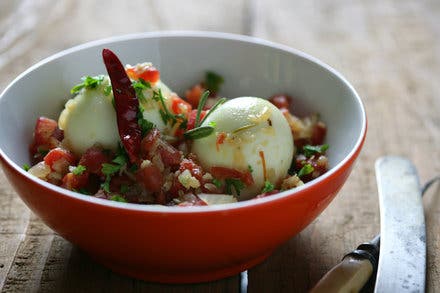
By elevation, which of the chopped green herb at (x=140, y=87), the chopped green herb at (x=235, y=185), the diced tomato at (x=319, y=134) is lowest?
the diced tomato at (x=319, y=134)

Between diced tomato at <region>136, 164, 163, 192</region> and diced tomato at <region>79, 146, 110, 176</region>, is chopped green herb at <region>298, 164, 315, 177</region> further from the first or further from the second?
diced tomato at <region>79, 146, 110, 176</region>

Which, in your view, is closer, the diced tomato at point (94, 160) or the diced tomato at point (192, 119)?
the diced tomato at point (94, 160)

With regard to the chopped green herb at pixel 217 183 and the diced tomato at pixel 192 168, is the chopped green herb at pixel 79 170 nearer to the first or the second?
the diced tomato at pixel 192 168

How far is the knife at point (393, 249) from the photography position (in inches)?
70.4

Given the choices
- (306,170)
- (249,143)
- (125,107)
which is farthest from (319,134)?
(125,107)

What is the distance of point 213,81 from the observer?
2.64 m

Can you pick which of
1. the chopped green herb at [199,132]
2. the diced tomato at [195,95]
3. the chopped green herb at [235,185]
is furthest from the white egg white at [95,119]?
the diced tomato at [195,95]

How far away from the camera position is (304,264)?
2047mm

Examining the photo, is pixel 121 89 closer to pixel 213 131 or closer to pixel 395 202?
pixel 213 131

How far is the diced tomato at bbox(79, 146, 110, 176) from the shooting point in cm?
197

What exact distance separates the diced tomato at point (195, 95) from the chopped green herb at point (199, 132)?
1.59 feet

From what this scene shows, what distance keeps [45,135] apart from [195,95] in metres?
0.68

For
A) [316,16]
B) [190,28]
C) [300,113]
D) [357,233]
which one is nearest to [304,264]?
[357,233]

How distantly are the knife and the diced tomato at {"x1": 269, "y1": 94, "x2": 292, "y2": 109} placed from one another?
0.44 m
